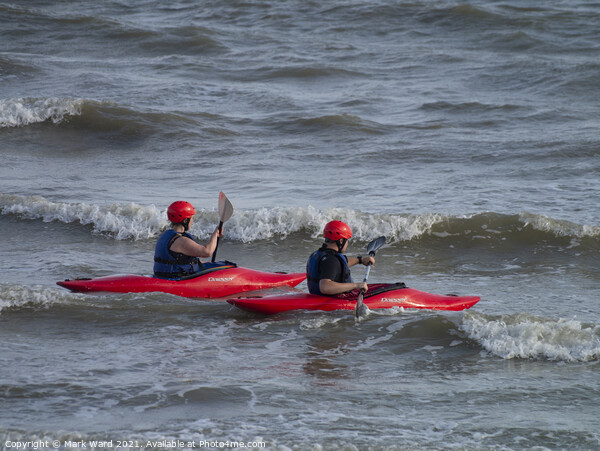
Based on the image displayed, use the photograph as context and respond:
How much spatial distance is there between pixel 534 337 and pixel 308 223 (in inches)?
190

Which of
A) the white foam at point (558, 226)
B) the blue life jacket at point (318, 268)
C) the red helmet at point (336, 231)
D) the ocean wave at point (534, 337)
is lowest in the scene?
the ocean wave at point (534, 337)

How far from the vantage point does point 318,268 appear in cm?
707

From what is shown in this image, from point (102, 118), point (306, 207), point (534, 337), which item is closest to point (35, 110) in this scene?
point (102, 118)

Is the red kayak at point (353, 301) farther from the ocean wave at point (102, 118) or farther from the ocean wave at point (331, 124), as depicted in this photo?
the ocean wave at point (102, 118)

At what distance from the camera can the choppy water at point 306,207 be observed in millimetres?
4945

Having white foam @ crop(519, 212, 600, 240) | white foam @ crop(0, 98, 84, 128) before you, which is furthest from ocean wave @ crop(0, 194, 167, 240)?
white foam @ crop(0, 98, 84, 128)

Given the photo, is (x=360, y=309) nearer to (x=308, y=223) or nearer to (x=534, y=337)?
(x=534, y=337)

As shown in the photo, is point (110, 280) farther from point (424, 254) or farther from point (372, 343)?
point (424, 254)

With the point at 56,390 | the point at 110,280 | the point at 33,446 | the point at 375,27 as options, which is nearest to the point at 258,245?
the point at 110,280

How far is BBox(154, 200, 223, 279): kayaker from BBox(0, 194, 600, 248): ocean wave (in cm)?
264

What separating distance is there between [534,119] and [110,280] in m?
10.4

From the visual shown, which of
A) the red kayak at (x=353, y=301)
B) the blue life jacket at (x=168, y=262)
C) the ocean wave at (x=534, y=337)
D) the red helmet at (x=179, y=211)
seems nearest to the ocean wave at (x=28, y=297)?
the blue life jacket at (x=168, y=262)

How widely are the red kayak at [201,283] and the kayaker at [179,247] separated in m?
0.12

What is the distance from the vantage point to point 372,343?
20.7 ft
